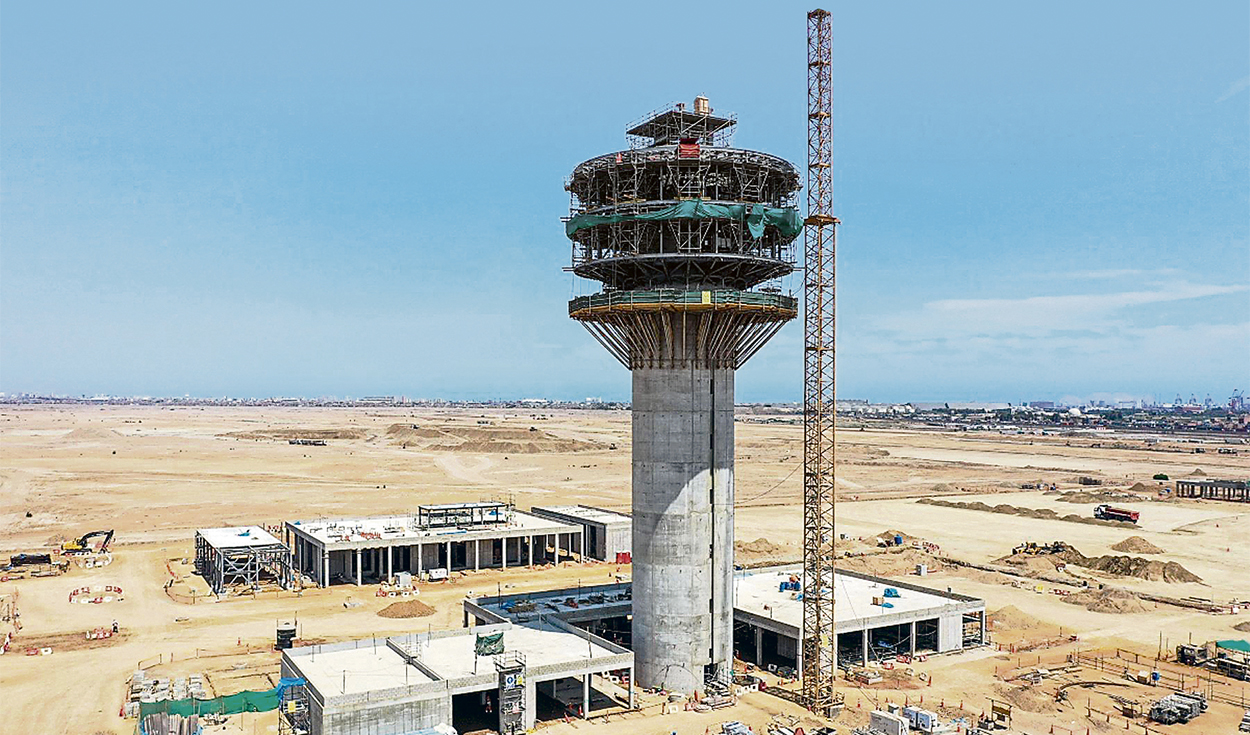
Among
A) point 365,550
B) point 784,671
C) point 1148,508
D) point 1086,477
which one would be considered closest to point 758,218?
point 784,671

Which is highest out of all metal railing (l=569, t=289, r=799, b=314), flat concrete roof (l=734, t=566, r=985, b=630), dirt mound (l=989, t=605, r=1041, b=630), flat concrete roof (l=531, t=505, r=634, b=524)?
metal railing (l=569, t=289, r=799, b=314)

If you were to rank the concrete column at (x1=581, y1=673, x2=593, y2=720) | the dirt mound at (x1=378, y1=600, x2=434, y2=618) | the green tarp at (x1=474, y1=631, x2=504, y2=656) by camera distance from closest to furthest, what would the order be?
the concrete column at (x1=581, y1=673, x2=593, y2=720), the green tarp at (x1=474, y1=631, x2=504, y2=656), the dirt mound at (x1=378, y1=600, x2=434, y2=618)

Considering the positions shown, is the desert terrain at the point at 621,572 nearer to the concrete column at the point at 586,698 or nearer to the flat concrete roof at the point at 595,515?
the concrete column at the point at 586,698

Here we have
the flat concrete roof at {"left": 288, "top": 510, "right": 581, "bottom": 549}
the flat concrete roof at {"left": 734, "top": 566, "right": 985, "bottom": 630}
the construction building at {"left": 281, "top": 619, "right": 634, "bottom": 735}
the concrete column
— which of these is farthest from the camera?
the flat concrete roof at {"left": 288, "top": 510, "right": 581, "bottom": 549}

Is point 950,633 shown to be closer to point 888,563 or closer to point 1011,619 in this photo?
point 1011,619

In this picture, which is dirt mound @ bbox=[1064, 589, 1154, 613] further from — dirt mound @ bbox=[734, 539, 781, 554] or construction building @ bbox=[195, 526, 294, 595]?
construction building @ bbox=[195, 526, 294, 595]

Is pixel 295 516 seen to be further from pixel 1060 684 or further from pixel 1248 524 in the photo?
pixel 1248 524

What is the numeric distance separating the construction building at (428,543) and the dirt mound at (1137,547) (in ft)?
193

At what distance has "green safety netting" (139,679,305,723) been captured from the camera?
4616 cm

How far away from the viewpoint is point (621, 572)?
291ft

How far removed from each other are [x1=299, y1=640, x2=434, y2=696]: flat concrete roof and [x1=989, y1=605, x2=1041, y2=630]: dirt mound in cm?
4375

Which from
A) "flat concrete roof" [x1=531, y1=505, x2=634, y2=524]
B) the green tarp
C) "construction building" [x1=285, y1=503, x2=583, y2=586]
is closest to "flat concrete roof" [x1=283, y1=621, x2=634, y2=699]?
the green tarp

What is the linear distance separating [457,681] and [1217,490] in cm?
14901

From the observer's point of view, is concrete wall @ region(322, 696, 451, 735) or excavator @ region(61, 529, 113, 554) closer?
concrete wall @ region(322, 696, 451, 735)
